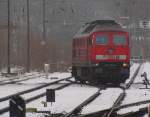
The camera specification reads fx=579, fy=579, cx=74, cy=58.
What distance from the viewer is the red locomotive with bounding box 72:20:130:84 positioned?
31078 mm

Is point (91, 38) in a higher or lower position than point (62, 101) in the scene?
higher

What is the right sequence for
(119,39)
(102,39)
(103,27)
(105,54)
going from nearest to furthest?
1. (105,54)
2. (102,39)
3. (119,39)
4. (103,27)

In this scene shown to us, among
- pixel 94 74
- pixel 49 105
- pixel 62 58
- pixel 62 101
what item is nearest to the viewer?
pixel 49 105

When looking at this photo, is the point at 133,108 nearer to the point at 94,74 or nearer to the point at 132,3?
the point at 94,74

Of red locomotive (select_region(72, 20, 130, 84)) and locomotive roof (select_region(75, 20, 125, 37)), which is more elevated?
locomotive roof (select_region(75, 20, 125, 37))

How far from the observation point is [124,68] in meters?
31.0

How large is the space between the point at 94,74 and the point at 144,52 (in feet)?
274

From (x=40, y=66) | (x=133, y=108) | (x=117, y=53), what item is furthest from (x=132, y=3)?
(x=133, y=108)

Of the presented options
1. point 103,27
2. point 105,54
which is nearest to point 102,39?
point 103,27

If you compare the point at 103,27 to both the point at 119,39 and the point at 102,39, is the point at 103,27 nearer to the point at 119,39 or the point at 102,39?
the point at 102,39

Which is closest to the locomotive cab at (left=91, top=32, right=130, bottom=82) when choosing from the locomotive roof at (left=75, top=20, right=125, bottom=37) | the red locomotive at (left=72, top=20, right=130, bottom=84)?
the red locomotive at (left=72, top=20, right=130, bottom=84)

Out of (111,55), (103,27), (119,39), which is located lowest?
(111,55)

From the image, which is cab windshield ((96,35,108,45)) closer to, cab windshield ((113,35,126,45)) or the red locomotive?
the red locomotive

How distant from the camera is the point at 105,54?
1243 inches
